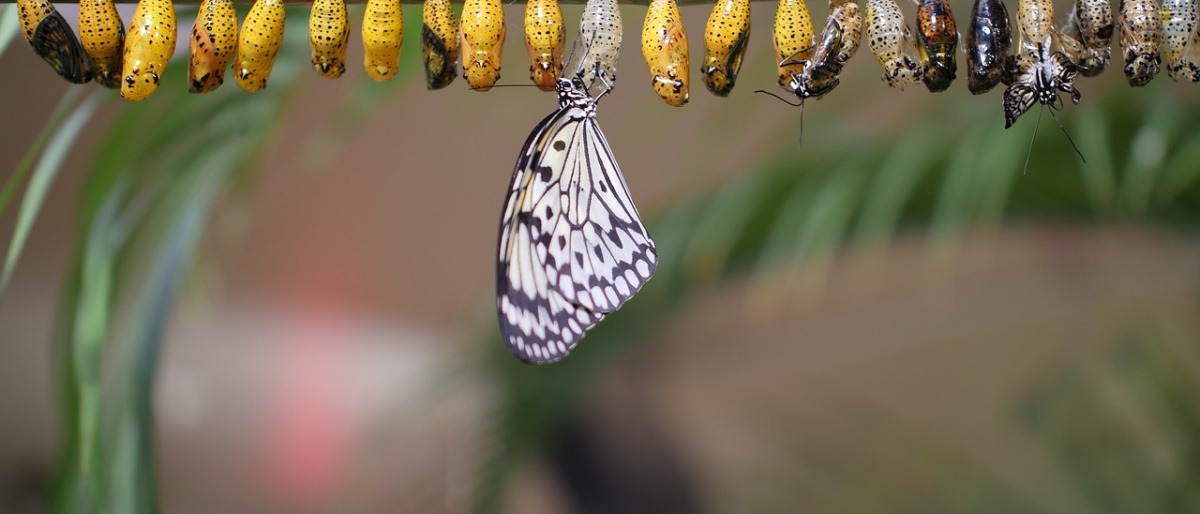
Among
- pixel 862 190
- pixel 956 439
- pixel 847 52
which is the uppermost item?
pixel 847 52

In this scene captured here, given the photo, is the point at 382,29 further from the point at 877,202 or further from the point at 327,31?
the point at 877,202

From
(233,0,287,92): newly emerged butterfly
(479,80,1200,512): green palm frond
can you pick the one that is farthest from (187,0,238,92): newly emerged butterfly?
(479,80,1200,512): green palm frond

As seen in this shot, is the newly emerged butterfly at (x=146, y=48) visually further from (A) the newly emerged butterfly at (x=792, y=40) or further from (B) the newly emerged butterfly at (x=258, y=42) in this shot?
(A) the newly emerged butterfly at (x=792, y=40)

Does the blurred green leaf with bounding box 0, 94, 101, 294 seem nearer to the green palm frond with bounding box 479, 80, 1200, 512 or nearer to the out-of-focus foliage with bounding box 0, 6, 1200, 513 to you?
the out-of-focus foliage with bounding box 0, 6, 1200, 513

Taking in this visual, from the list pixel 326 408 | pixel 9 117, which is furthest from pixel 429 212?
pixel 9 117

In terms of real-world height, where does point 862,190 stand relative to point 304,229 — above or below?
above

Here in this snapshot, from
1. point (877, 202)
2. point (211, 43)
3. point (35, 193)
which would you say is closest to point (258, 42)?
point (211, 43)

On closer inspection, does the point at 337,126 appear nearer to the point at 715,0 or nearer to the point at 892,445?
the point at 715,0
